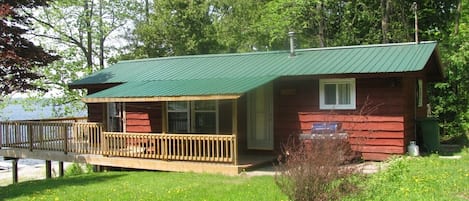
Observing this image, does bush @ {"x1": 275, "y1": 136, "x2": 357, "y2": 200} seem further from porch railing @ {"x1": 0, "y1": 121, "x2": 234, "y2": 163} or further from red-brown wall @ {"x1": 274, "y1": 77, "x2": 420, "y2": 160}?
red-brown wall @ {"x1": 274, "y1": 77, "x2": 420, "y2": 160}

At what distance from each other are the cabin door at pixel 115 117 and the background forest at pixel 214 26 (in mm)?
8208

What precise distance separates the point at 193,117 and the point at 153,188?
16.8 feet

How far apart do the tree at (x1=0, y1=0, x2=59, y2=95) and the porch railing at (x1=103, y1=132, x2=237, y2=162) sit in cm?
298

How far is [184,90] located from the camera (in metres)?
12.9

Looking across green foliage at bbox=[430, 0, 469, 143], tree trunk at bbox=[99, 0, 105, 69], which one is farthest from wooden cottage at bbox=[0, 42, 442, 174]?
tree trunk at bbox=[99, 0, 105, 69]

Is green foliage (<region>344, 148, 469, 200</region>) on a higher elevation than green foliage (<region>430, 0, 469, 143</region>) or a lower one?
lower

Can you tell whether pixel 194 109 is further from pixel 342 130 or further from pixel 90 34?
pixel 90 34

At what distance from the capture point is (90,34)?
3094 centimetres

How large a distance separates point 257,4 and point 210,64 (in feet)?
52.4

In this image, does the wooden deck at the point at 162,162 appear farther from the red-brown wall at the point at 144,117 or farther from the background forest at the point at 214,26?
the background forest at the point at 214,26

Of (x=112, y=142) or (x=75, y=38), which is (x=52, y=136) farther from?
(x=75, y=38)

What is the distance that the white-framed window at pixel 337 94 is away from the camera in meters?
13.1

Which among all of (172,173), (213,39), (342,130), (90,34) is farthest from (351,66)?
(90,34)

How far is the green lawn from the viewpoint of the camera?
813 cm
